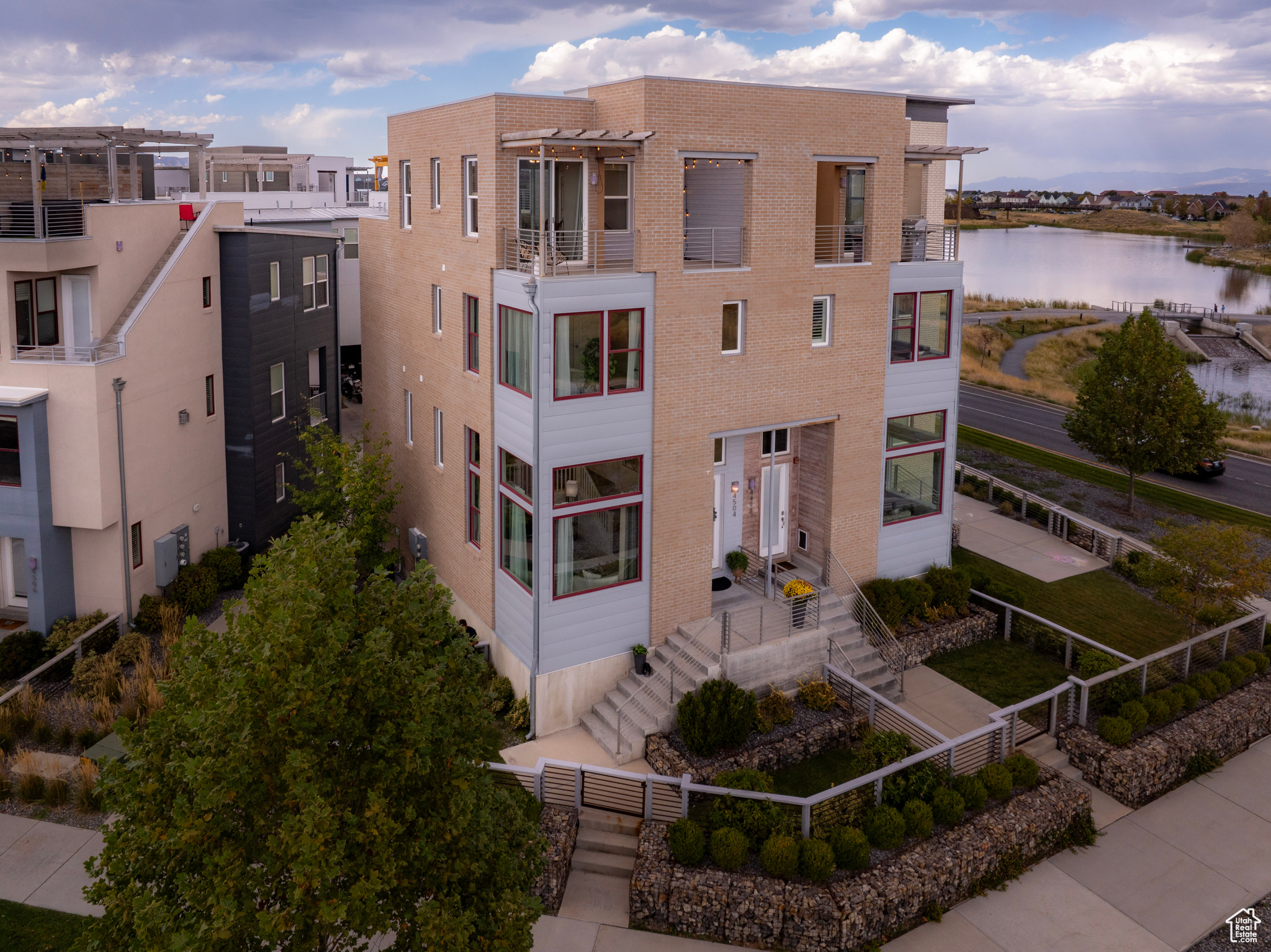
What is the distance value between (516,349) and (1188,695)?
13.6m

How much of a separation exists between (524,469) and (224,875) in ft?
32.4

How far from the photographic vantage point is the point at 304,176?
185 feet

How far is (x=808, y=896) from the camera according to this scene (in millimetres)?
13328

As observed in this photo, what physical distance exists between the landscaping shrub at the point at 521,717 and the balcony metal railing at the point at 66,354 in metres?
10.7

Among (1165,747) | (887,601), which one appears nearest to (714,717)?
(887,601)

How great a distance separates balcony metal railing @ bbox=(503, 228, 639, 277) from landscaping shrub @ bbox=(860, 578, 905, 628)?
836cm

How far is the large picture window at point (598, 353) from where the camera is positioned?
661 inches

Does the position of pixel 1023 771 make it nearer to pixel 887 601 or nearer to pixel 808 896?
pixel 808 896

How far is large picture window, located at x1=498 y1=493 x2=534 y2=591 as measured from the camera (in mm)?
17625

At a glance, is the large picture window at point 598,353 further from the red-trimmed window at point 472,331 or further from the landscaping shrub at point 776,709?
the landscaping shrub at point 776,709

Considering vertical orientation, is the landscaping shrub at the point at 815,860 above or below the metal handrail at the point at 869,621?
below

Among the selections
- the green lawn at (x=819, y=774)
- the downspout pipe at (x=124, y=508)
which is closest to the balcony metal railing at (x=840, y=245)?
the green lawn at (x=819, y=774)

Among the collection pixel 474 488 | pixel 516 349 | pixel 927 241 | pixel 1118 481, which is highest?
pixel 927 241

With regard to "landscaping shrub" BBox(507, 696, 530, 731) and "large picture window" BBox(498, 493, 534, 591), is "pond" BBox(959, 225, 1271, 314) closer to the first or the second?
"large picture window" BBox(498, 493, 534, 591)
